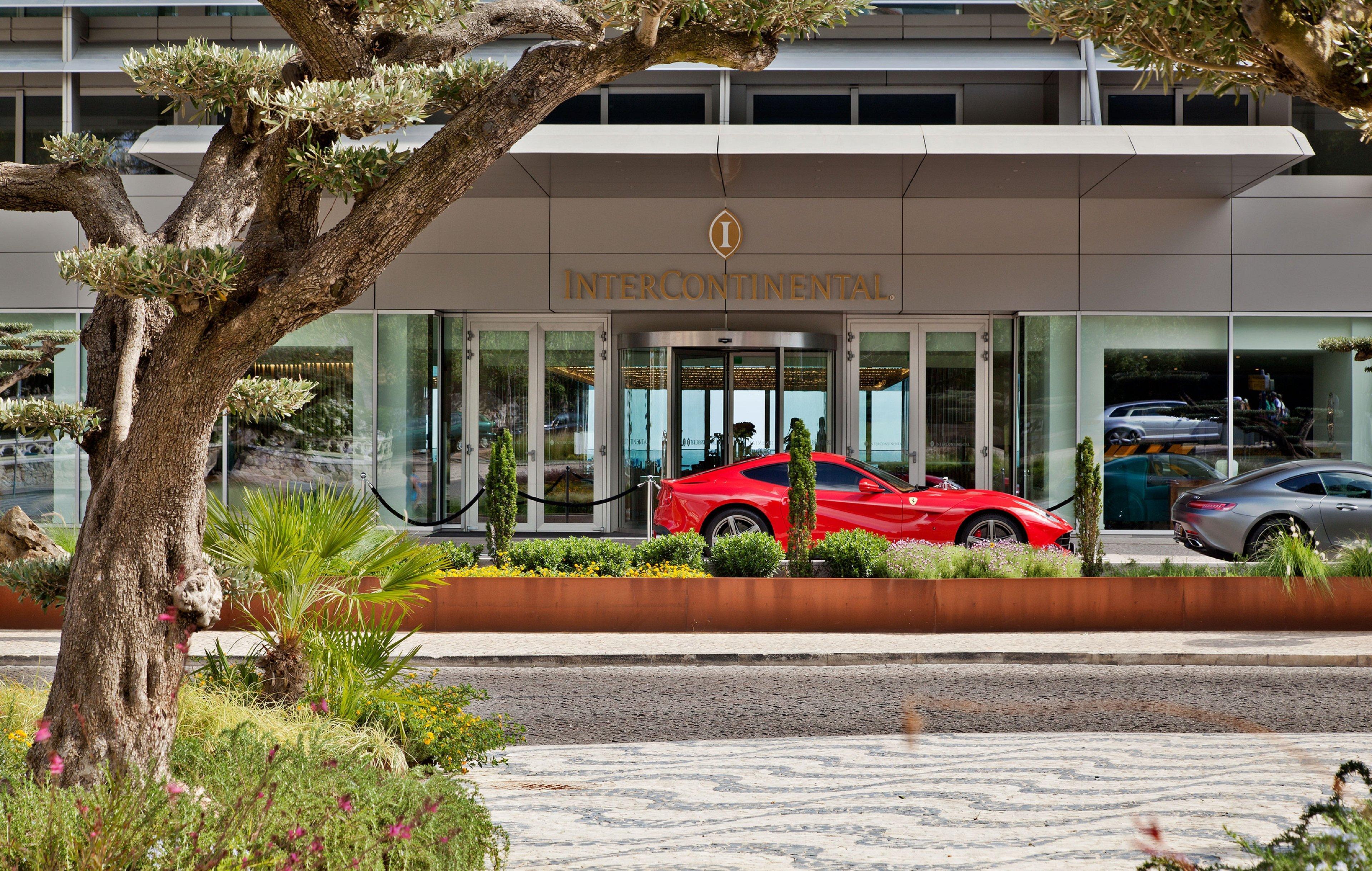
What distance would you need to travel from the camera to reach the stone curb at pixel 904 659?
856 cm

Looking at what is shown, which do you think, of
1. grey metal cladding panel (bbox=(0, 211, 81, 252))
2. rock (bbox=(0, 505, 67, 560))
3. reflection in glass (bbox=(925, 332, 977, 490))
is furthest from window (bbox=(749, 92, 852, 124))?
rock (bbox=(0, 505, 67, 560))

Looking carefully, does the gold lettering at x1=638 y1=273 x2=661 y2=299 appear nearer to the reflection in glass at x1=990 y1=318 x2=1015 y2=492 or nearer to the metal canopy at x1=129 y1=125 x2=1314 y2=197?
the metal canopy at x1=129 y1=125 x2=1314 y2=197

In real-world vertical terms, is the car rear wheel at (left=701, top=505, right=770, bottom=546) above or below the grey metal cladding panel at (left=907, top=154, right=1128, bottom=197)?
below

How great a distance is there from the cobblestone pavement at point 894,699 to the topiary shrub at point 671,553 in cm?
238

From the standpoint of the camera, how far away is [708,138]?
47.9ft

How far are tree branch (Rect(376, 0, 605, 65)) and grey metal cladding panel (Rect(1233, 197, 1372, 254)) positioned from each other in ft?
50.8

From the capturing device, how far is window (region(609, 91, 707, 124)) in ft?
58.7

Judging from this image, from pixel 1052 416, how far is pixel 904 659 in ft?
31.4

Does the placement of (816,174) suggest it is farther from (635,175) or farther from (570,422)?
(570,422)

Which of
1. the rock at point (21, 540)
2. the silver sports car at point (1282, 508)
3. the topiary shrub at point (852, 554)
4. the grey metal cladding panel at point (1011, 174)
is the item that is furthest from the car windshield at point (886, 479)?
the rock at point (21, 540)

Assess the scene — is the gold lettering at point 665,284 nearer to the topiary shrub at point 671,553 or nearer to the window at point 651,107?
the window at point 651,107

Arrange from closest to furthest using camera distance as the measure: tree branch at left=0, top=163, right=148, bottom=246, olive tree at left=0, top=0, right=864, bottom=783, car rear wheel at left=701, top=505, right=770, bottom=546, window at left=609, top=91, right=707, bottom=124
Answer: olive tree at left=0, top=0, right=864, bottom=783, tree branch at left=0, top=163, right=148, bottom=246, car rear wheel at left=701, top=505, right=770, bottom=546, window at left=609, top=91, right=707, bottom=124

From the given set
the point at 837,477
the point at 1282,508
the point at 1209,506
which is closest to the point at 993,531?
the point at 837,477

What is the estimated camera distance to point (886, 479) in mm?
13680
